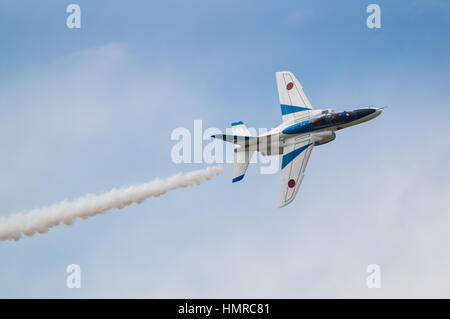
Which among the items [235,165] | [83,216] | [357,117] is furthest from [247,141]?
[83,216]

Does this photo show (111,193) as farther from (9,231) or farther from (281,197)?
(281,197)

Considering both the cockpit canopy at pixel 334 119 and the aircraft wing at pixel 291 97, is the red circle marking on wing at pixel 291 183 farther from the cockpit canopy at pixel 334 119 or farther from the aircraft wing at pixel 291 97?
the aircraft wing at pixel 291 97

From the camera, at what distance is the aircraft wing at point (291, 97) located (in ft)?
182

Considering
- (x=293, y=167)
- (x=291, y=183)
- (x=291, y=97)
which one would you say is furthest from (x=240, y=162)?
(x=291, y=97)

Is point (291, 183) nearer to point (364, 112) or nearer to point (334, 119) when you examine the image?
point (334, 119)

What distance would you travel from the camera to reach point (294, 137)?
175 ft

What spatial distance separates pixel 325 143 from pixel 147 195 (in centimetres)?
1680

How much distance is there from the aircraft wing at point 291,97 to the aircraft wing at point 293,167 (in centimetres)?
374

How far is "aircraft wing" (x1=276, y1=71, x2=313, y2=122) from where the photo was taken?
182 feet

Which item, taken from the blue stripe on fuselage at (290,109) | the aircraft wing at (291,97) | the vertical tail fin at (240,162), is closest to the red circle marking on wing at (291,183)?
the vertical tail fin at (240,162)

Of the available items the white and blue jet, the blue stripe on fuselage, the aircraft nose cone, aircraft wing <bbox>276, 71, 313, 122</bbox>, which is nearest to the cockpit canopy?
the white and blue jet

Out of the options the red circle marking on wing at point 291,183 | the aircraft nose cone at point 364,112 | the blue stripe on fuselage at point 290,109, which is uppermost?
the blue stripe on fuselage at point 290,109

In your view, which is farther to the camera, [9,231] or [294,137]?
[294,137]

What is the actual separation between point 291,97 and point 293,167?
26.8ft
